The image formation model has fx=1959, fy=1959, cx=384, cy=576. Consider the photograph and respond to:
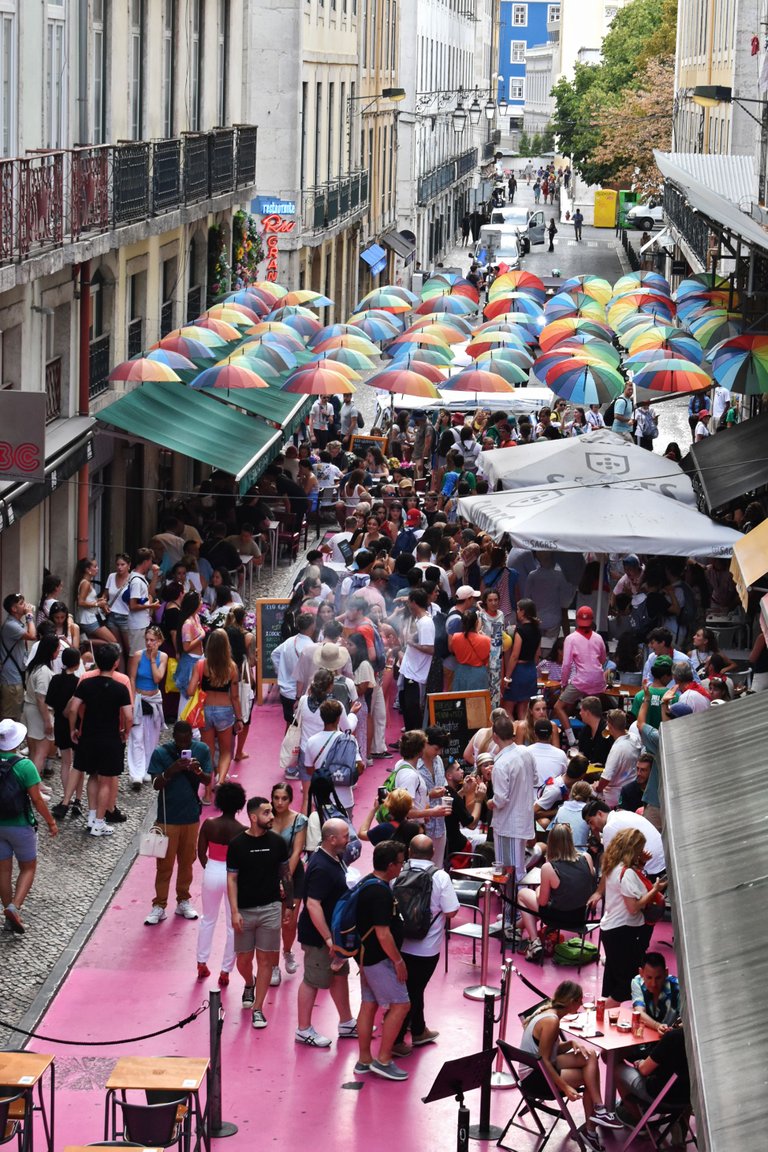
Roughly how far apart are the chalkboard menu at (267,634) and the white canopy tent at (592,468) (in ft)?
11.0

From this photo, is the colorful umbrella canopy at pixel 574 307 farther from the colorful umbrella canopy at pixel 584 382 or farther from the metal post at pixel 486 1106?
the metal post at pixel 486 1106

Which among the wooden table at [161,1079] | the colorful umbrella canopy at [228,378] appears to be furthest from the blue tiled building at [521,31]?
the wooden table at [161,1079]

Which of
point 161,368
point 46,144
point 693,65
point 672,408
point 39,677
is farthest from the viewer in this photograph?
point 693,65

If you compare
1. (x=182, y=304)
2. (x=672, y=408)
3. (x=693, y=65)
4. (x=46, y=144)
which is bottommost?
(x=672, y=408)

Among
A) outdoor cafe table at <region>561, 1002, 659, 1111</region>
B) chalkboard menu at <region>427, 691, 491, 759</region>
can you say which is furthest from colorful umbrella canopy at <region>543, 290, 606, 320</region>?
outdoor cafe table at <region>561, 1002, 659, 1111</region>

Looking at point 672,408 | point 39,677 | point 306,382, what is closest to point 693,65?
point 672,408

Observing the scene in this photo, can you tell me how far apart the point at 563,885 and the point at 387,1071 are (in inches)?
73.6

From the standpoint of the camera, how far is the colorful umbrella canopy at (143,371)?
73.0ft

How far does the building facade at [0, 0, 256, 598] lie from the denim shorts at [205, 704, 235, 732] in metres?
2.81

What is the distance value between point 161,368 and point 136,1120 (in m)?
14.1

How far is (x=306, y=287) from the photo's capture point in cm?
4462

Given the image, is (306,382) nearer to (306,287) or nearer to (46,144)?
(46,144)

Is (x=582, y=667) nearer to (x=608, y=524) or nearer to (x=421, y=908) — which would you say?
(x=608, y=524)

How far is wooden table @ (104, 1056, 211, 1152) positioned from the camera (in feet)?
31.1
